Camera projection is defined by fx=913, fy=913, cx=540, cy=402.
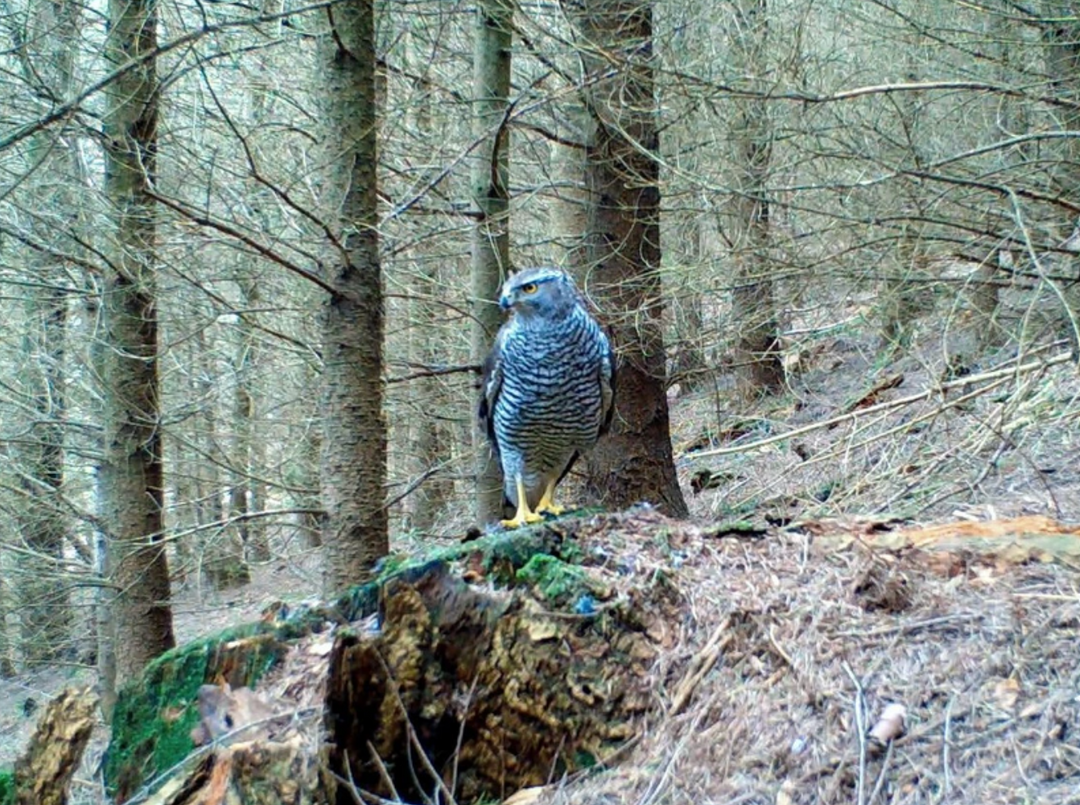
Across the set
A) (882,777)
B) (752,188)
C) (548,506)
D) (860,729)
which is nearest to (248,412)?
(548,506)

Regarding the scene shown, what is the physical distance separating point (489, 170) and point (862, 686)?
4476mm

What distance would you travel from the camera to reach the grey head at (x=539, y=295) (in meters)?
5.17

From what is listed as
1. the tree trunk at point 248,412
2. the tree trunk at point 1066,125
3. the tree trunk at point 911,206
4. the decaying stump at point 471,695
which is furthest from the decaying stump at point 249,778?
the tree trunk at point 1066,125

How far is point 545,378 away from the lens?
5.47 m

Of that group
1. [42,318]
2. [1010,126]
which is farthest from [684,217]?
[42,318]

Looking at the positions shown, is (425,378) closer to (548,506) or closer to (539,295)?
(548,506)

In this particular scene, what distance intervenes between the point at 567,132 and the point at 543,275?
1.93 metres

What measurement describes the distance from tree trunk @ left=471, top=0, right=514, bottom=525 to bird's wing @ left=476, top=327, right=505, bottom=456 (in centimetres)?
42

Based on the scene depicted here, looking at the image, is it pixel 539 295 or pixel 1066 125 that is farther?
pixel 1066 125

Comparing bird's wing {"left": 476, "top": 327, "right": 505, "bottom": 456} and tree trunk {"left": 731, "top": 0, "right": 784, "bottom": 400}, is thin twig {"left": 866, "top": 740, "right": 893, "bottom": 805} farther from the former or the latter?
bird's wing {"left": 476, "top": 327, "right": 505, "bottom": 456}

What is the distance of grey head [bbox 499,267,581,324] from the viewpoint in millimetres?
5168

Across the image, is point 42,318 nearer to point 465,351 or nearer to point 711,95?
point 465,351

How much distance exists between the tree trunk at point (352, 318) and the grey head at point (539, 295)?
79 cm

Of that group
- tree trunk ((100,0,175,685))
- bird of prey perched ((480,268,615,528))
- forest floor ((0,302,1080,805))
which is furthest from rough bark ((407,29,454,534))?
forest floor ((0,302,1080,805))
